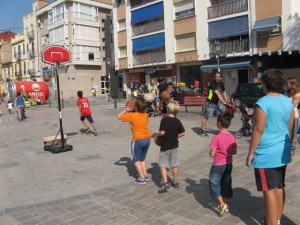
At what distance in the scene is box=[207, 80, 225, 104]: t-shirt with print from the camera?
968 centimetres

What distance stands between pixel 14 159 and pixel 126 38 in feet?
103

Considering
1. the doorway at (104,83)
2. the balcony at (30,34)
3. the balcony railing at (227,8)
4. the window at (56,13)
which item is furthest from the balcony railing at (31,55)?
the balcony railing at (227,8)

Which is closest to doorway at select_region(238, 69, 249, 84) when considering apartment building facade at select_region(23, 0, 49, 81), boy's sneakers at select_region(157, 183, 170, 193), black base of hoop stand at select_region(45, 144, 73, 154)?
black base of hoop stand at select_region(45, 144, 73, 154)

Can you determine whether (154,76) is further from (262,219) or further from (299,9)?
(262,219)

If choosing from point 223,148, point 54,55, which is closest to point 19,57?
point 54,55

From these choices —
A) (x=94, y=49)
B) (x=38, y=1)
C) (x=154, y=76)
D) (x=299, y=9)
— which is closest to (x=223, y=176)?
(x=299, y=9)

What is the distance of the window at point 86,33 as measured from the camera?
47.3 m

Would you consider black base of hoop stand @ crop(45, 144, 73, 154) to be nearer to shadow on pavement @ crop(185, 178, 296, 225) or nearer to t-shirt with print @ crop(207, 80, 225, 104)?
t-shirt with print @ crop(207, 80, 225, 104)

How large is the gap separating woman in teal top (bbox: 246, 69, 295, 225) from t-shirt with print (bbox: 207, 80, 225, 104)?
20.8 feet

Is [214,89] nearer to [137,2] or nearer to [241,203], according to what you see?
[241,203]

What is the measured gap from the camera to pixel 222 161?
164 inches

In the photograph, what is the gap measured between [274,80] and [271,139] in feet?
1.89

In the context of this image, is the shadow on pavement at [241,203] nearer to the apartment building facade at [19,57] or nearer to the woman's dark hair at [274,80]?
the woman's dark hair at [274,80]

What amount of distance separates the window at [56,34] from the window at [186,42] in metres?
21.5
